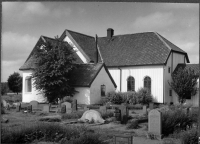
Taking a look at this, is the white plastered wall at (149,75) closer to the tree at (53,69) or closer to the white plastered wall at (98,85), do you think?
the white plastered wall at (98,85)

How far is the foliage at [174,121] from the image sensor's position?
12695 mm

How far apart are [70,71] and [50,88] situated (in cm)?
319

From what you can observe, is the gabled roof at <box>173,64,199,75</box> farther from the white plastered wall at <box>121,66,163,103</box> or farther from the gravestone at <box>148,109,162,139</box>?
the gravestone at <box>148,109,162,139</box>

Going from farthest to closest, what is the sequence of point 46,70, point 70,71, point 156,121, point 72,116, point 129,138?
1. point 70,71
2. point 46,70
3. point 72,116
4. point 156,121
5. point 129,138

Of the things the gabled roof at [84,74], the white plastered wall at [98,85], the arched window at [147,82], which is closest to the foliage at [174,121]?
the gabled roof at [84,74]

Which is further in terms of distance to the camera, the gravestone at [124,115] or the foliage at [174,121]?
the gravestone at [124,115]

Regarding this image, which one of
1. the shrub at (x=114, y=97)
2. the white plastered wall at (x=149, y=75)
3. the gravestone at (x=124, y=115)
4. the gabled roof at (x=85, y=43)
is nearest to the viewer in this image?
the gravestone at (x=124, y=115)

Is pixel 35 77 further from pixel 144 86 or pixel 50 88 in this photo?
pixel 144 86

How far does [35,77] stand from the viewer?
2936 centimetres

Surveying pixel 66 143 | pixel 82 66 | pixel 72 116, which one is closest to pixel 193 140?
pixel 66 143

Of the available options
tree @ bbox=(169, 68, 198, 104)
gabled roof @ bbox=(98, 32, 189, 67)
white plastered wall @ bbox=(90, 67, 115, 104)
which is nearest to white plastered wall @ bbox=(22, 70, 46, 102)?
white plastered wall @ bbox=(90, 67, 115, 104)

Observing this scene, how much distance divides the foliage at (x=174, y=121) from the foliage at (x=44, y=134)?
4.26m

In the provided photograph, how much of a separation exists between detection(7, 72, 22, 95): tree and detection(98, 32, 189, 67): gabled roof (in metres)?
12.1

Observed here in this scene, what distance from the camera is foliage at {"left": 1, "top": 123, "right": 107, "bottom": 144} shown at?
9609 millimetres
